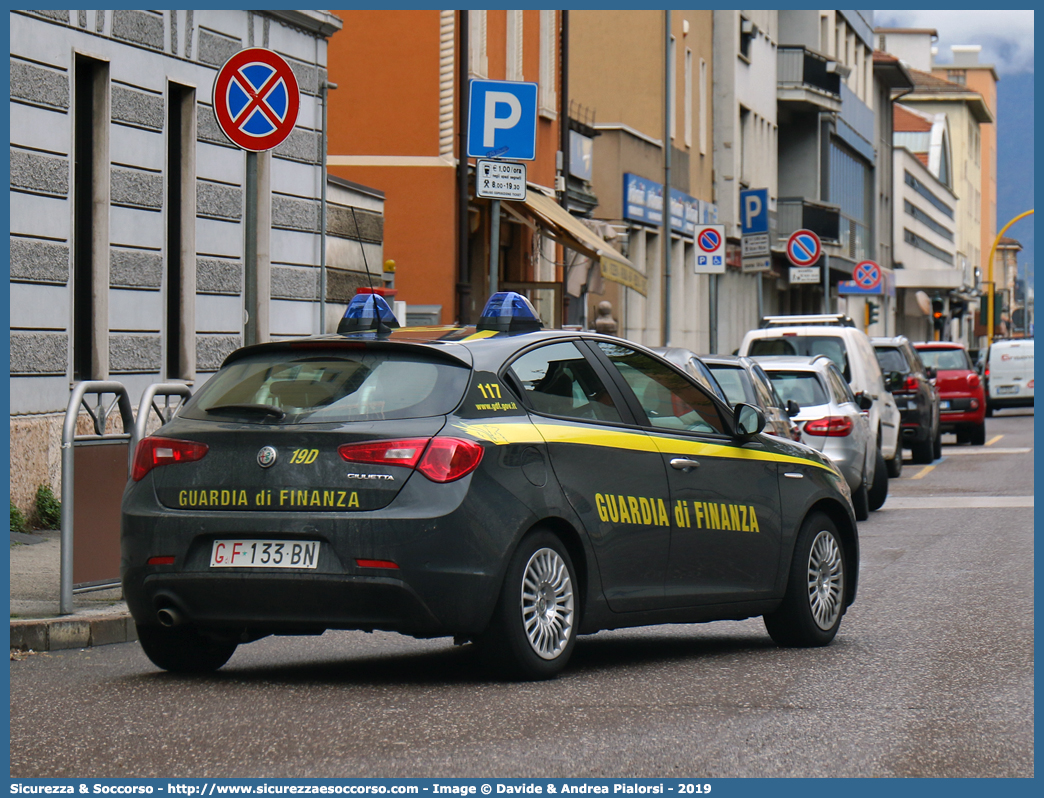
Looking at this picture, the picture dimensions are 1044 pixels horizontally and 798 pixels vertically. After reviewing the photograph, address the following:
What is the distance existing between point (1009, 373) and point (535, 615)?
3981 centimetres

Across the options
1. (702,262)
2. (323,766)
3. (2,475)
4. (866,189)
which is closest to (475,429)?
(323,766)

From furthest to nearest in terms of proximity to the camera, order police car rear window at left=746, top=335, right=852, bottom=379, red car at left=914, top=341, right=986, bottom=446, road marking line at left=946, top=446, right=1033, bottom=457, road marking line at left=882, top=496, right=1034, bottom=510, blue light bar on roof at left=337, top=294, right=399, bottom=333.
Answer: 1. red car at left=914, top=341, right=986, bottom=446
2. road marking line at left=946, top=446, right=1033, bottom=457
3. police car rear window at left=746, top=335, right=852, bottom=379
4. road marking line at left=882, top=496, right=1034, bottom=510
5. blue light bar on roof at left=337, top=294, right=399, bottom=333

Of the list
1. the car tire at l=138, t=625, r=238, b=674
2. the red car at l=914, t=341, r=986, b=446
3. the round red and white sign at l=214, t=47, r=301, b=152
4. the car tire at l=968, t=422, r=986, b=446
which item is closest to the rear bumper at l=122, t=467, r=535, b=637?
the car tire at l=138, t=625, r=238, b=674

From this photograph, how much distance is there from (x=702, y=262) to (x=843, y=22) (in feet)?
131

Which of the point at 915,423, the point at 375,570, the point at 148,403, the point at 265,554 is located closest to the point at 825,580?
the point at 375,570

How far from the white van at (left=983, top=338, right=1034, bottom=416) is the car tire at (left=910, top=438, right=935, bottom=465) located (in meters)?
18.7

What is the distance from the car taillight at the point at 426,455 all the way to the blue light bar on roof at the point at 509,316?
1.04 m

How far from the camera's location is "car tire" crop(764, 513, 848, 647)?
8992mm

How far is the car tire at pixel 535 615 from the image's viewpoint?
734 cm

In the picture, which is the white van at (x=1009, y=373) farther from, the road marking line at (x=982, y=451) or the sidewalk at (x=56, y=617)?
the sidewalk at (x=56, y=617)

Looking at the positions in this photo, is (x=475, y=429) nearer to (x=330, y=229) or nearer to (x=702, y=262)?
(x=330, y=229)

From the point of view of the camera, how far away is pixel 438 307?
2573 centimetres

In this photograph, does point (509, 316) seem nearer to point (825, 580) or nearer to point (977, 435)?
Result: point (825, 580)

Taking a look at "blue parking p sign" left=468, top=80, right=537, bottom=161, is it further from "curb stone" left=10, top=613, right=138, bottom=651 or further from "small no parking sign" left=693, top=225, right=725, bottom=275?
"small no parking sign" left=693, top=225, right=725, bottom=275
